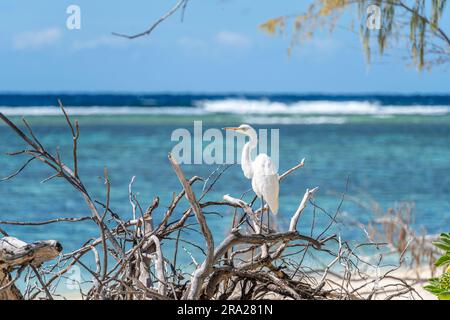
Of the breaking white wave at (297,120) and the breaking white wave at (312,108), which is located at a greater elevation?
the breaking white wave at (312,108)

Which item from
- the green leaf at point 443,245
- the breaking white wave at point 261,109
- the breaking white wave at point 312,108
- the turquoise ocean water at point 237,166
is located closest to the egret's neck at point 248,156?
the turquoise ocean water at point 237,166

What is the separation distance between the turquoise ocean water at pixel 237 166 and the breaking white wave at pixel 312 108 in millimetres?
41

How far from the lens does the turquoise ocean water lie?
8266 millimetres

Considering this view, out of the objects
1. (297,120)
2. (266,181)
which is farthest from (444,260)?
(297,120)

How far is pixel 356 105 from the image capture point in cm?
3136

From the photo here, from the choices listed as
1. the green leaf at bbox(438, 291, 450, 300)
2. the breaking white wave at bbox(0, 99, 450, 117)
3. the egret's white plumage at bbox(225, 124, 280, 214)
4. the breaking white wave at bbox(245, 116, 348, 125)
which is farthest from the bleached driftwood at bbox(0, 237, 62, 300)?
the breaking white wave at bbox(0, 99, 450, 117)

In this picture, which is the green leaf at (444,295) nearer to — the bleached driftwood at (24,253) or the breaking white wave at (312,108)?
the bleached driftwood at (24,253)

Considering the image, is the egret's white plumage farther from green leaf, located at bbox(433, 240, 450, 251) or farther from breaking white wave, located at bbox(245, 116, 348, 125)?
breaking white wave, located at bbox(245, 116, 348, 125)

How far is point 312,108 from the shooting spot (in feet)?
100

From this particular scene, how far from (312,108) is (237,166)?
1832cm

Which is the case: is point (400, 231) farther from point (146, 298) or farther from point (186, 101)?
point (186, 101)

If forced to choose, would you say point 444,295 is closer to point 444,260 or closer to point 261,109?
point 444,260

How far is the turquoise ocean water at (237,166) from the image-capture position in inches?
325
